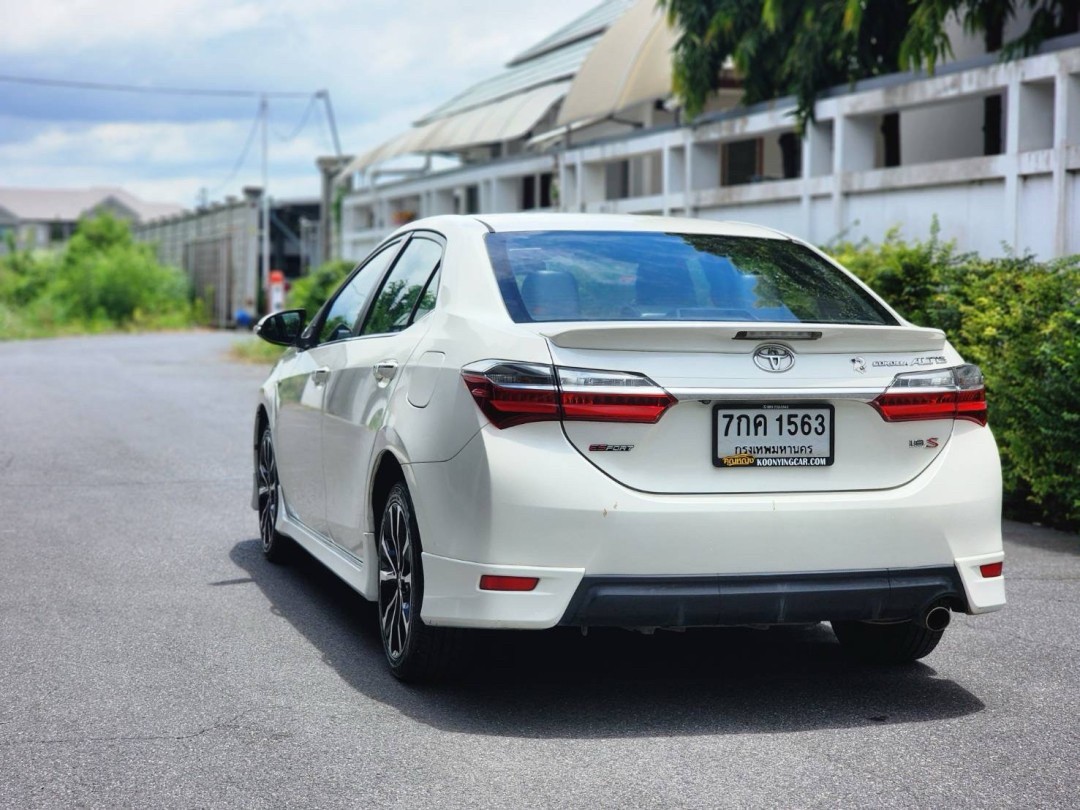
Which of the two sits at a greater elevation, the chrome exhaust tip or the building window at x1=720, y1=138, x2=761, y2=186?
the building window at x1=720, y1=138, x2=761, y2=186

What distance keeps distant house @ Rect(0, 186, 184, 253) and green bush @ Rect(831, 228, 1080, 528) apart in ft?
444

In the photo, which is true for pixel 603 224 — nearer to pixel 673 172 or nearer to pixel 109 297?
pixel 673 172

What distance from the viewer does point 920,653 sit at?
5.80 meters

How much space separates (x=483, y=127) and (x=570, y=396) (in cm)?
2322

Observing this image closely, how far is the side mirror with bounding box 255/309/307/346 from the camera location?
24.5 feet

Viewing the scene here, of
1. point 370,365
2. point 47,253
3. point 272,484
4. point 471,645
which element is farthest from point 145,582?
point 47,253

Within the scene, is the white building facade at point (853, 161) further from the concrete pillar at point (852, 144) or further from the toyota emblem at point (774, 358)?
the toyota emblem at point (774, 358)

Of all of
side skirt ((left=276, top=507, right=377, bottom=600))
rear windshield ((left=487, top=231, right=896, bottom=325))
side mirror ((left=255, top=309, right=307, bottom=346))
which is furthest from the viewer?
side mirror ((left=255, top=309, right=307, bottom=346))

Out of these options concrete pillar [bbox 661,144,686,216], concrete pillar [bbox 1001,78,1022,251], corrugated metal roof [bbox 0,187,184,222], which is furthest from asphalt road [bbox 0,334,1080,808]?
corrugated metal roof [bbox 0,187,184,222]

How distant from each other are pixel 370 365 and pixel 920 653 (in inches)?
92.7

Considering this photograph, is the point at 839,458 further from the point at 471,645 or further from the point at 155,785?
the point at 155,785

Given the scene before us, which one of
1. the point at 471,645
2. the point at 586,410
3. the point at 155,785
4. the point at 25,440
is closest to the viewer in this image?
the point at 155,785

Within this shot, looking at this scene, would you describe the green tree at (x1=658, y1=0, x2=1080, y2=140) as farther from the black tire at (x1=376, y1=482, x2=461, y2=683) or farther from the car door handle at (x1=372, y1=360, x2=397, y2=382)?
the black tire at (x1=376, y1=482, x2=461, y2=683)

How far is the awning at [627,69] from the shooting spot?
67.0 feet
